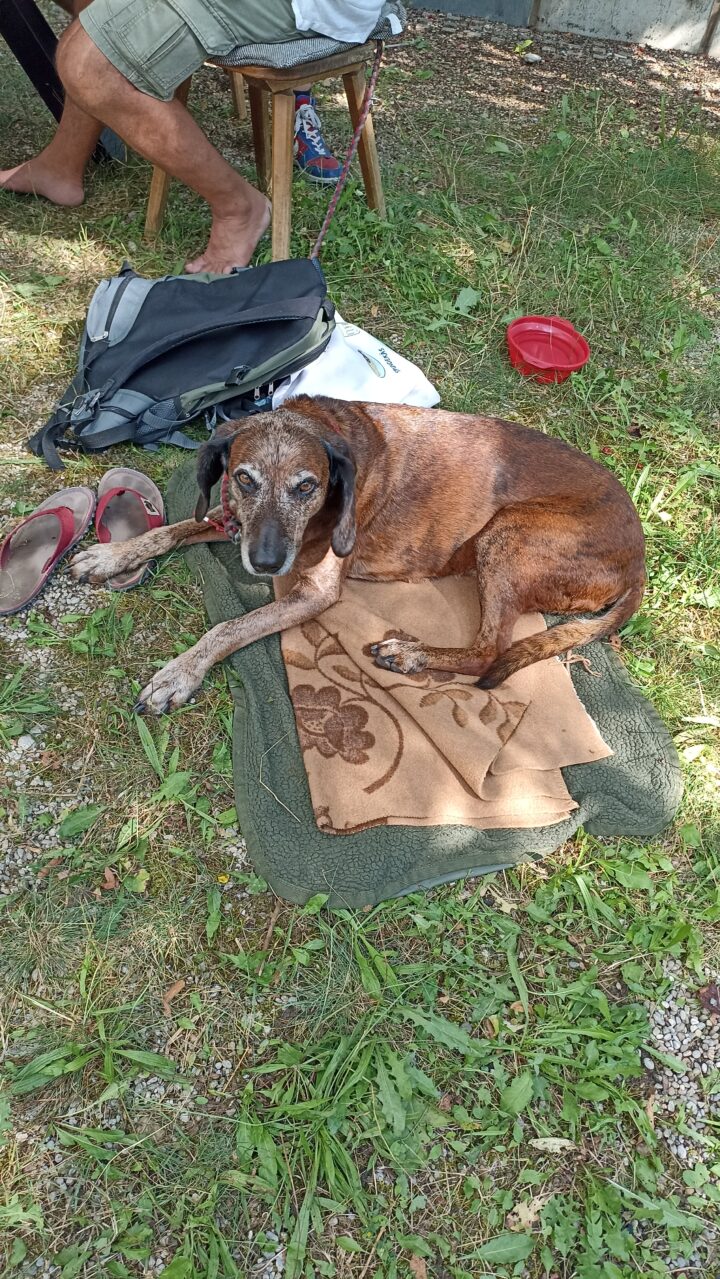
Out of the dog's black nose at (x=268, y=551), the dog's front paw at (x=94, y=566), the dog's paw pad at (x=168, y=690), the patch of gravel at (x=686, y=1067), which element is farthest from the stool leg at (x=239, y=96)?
the patch of gravel at (x=686, y=1067)

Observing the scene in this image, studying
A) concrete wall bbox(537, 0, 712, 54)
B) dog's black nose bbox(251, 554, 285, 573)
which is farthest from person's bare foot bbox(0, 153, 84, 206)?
concrete wall bbox(537, 0, 712, 54)

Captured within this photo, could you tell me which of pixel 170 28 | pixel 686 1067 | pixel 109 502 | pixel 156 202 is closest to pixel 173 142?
pixel 170 28

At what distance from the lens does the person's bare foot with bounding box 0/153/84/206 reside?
5477 millimetres

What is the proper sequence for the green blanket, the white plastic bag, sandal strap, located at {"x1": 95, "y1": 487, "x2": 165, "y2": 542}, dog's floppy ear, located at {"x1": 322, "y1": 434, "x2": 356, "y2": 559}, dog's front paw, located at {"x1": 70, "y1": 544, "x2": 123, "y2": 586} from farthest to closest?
the white plastic bag
sandal strap, located at {"x1": 95, "y1": 487, "x2": 165, "y2": 542}
dog's front paw, located at {"x1": 70, "y1": 544, "x2": 123, "y2": 586}
dog's floppy ear, located at {"x1": 322, "y1": 434, "x2": 356, "y2": 559}
the green blanket

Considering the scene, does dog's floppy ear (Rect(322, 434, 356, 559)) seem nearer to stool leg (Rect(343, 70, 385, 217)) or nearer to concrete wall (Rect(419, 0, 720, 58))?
stool leg (Rect(343, 70, 385, 217))

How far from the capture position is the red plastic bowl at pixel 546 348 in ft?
16.9

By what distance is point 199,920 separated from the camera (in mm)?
2850

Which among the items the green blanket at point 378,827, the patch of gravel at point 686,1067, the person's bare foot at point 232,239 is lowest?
the patch of gravel at point 686,1067

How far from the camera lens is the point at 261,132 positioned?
19.0 feet

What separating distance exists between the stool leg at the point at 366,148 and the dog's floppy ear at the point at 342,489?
3.20 m

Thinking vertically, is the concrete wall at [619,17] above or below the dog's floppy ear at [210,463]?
above

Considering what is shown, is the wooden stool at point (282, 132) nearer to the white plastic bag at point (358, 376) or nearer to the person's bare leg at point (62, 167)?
the person's bare leg at point (62, 167)

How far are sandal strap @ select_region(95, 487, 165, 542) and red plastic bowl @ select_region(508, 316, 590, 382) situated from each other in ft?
8.50

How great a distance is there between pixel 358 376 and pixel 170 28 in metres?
1.99
